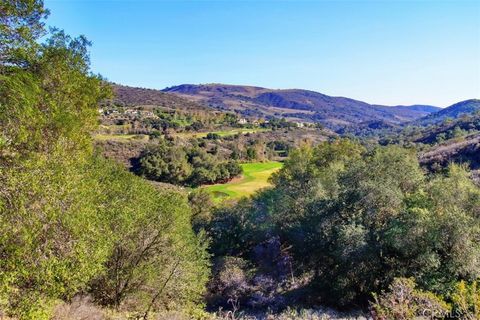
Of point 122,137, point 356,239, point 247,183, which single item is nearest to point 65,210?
point 356,239

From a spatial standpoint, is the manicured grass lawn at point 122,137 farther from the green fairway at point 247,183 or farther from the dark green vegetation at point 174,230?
the dark green vegetation at point 174,230

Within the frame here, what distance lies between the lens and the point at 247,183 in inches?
2630

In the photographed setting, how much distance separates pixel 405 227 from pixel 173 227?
38.4 ft

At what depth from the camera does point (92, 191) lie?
1205 centimetres

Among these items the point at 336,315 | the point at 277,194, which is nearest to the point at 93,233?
the point at 336,315

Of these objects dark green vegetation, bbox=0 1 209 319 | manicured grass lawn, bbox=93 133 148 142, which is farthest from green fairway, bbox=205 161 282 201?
dark green vegetation, bbox=0 1 209 319

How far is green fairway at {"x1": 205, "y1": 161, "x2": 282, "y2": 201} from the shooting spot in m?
58.1

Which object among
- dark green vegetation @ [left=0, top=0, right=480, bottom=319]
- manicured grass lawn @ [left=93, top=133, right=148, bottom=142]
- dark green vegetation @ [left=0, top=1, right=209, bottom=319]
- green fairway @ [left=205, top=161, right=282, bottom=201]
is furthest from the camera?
manicured grass lawn @ [left=93, top=133, right=148, bottom=142]

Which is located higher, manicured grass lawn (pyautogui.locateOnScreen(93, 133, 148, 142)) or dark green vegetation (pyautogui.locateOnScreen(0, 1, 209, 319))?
dark green vegetation (pyautogui.locateOnScreen(0, 1, 209, 319))

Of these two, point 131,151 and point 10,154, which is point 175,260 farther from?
point 131,151

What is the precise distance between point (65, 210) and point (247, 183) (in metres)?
57.6

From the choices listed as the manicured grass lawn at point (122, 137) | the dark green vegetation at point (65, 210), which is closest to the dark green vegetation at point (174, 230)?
the dark green vegetation at point (65, 210)

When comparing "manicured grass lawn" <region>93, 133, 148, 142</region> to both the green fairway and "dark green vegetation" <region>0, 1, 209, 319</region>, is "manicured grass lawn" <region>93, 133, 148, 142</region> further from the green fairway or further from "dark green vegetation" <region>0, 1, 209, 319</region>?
"dark green vegetation" <region>0, 1, 209, 319</region>

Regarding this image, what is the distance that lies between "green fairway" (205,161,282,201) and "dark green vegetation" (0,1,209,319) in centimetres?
3465
